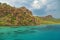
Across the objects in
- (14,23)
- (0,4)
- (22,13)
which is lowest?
(14,23)

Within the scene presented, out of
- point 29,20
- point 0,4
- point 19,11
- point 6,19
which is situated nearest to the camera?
point 6,19

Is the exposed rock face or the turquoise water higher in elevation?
the exposed rock face

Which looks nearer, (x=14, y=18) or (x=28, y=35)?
(x=28, y=35)

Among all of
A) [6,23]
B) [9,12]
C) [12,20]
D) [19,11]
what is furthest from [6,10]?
[6,23]

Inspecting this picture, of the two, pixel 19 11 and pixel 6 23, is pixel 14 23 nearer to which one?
pixel 6 23

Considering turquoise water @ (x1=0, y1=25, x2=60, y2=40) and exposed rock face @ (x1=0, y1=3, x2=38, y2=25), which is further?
exposed rock face @ (x1=0, y1=3, x2=38, y2=25)

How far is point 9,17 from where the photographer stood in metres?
114

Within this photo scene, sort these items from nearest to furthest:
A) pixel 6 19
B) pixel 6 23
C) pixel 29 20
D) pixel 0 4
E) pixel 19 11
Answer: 1. pixel 6 23
2. pixel 6 19
3. pixel 29 20
4. pixel 19 11
5. pixel 0 4

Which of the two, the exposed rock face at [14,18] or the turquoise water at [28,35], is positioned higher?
the exposed rock face at [14,18]

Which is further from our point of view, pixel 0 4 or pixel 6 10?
pixel 0 4

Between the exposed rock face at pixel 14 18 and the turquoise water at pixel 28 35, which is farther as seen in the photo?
the exposed rock face at pixel 14 18

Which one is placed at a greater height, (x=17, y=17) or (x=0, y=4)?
(x=0, y=4)

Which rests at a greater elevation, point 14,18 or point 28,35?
point 14,18

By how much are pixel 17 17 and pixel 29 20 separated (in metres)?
10.7
